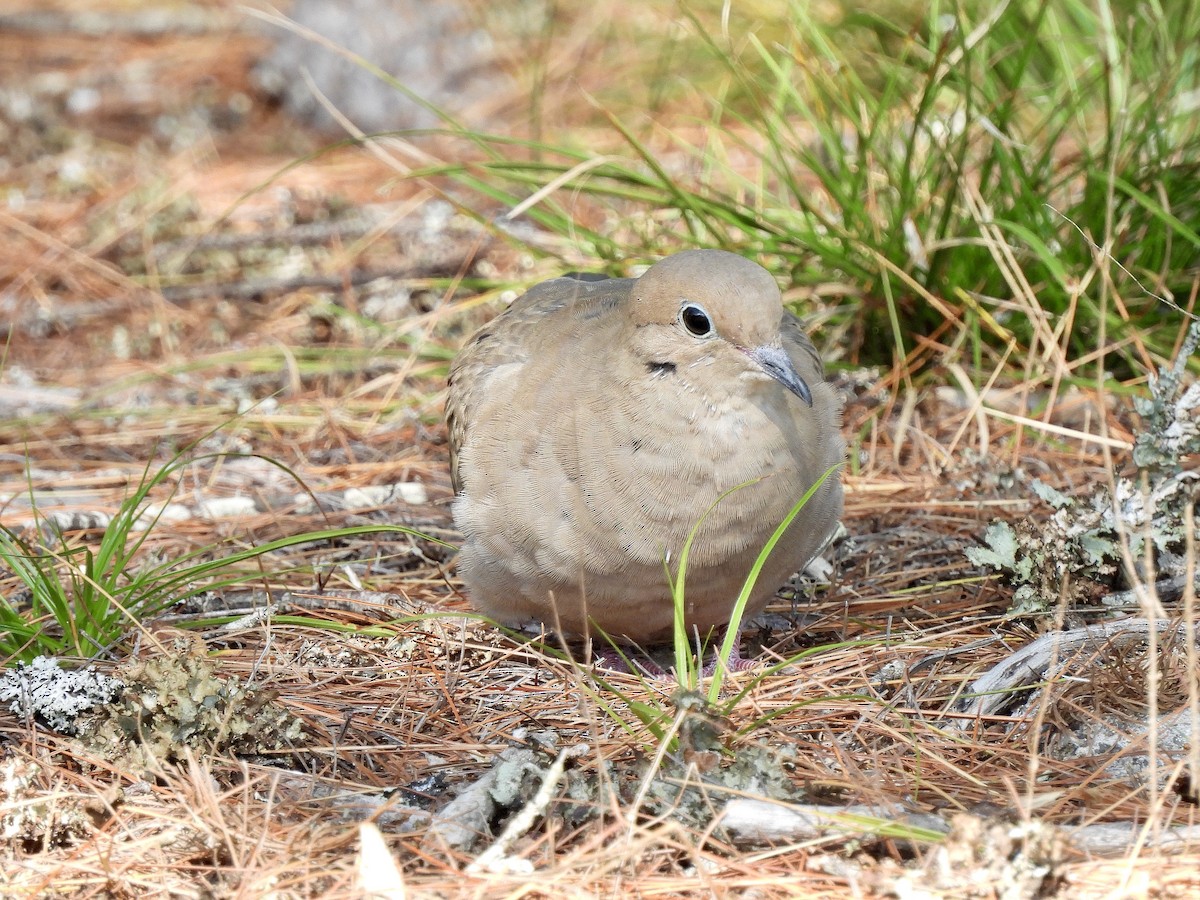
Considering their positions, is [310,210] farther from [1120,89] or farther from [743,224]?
[1120,89]

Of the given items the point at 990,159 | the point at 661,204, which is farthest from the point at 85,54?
the point at 990,159

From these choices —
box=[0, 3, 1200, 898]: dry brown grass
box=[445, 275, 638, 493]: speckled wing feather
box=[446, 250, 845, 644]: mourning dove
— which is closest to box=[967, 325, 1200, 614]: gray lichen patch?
box=[0, 3, 1200, 898]: dry brown grass

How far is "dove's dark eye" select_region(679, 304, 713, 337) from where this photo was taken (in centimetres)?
308

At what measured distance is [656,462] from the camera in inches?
122

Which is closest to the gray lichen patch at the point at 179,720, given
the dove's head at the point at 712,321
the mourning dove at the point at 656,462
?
the mourning dove at the point at 656,462

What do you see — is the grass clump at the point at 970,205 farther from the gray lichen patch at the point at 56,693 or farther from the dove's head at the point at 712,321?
the gray lichen patch at the point at 56,693

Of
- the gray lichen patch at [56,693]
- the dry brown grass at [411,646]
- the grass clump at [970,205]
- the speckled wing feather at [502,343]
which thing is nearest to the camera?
the dry brown grass at [411,646]

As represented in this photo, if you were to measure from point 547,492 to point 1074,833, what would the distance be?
56.2 inches

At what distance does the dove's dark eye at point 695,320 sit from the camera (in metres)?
3.08

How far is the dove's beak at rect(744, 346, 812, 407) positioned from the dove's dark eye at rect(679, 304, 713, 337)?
11cm

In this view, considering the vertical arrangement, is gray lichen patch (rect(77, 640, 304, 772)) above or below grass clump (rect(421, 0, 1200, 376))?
below

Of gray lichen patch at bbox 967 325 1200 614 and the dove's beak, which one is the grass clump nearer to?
gray lichen patch at bbox 967 325 1200 614

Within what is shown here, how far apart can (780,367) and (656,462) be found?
1.19ft

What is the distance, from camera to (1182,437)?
3266 mm
